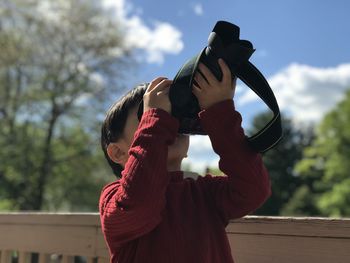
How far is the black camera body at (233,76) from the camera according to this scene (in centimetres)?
117

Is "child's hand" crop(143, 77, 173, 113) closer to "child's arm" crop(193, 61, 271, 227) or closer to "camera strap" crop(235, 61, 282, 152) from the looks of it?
"child's arm" crop(193, 61, 271, 227)

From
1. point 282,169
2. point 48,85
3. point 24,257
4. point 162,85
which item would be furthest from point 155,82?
point 282,169

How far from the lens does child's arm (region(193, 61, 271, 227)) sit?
1218 millimetres

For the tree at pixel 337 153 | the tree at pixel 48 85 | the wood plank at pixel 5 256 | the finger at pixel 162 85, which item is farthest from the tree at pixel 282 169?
the finger at pixel 162 85

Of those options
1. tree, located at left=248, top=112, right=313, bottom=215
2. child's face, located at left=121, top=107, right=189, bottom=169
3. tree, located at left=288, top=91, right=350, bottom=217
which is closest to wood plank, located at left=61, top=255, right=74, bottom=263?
child's face, located at left=121, top=107, right=189, bottom=169

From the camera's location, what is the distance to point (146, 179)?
1204mm

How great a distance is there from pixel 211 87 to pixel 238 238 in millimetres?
656

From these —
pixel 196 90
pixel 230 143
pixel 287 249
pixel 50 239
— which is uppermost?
pixel 196 90

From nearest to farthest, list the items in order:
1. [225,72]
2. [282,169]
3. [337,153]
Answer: [225,72] < [337,153] < [282,169]

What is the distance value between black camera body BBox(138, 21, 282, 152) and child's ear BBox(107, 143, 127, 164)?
0.99ft

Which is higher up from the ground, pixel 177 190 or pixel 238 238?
pixel 177 190

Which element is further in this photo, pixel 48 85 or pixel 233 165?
pixel 48 85

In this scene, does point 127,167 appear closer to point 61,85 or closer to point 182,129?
point 182,129

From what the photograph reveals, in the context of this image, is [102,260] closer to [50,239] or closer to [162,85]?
[50,239]
